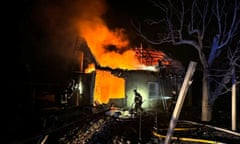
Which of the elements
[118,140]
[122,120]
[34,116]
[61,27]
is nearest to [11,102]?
[34,116]

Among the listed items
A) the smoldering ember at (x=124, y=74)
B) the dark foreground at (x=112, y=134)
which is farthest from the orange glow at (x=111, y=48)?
the dark foreground at (x=112, y=134)

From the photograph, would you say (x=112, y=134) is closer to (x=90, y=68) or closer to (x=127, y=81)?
(x=127, y=81)

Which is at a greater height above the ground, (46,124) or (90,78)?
(90,78)

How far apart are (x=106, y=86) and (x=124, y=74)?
286 centimetres

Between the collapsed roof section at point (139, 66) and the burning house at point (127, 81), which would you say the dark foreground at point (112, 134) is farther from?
the collapsed roof section at point (139, 66)

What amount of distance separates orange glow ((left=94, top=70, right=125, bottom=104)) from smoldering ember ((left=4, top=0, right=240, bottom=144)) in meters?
0.10

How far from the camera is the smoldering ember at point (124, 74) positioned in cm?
1385

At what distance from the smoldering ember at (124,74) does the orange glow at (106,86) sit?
10cm

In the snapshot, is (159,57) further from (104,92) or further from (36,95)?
(36,95)

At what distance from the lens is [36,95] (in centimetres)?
1611

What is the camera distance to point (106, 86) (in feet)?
77.7

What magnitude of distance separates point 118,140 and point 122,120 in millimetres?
4710

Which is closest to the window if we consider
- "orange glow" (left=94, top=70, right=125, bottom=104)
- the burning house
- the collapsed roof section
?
the burning house

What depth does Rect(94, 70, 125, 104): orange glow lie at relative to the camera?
2309 centimetres
